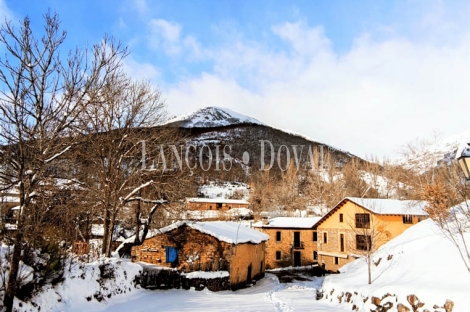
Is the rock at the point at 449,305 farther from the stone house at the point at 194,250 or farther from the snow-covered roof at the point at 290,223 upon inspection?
the snow-covered roof at the point at 290,223

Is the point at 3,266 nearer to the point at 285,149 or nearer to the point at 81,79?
the point at 81,79

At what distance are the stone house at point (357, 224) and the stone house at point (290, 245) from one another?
365 centimetres

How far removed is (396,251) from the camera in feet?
45.8

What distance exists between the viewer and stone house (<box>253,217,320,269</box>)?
126 ft

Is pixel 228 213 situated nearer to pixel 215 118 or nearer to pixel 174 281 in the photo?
pixel 174 281

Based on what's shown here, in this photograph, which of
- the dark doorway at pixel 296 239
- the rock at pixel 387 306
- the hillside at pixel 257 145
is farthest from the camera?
the hillside at pixel 257 145

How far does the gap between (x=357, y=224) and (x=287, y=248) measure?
10.4m

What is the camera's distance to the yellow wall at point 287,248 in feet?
126

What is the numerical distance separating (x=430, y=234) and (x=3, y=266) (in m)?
14.7

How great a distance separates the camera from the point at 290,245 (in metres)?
38.6

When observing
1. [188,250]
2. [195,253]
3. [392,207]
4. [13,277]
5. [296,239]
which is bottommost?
[13,277]

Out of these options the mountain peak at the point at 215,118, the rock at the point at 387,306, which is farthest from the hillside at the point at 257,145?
the rock at the point at 387,306

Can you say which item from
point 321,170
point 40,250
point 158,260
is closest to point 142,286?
point 158,260

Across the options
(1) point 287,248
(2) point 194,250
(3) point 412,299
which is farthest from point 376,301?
(1) point 287,248
